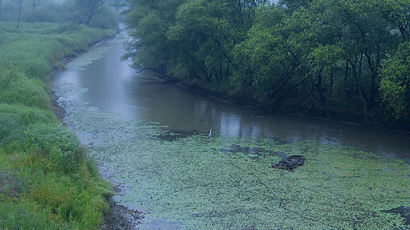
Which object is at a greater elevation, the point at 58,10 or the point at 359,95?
the point at 58,10

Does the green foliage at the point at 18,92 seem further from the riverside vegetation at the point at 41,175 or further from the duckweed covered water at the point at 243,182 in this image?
the duckweed covered water at the point at 243,182

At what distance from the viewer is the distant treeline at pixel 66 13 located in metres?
57.9

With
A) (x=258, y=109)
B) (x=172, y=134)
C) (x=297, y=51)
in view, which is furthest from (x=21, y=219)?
(x=258, y=109)

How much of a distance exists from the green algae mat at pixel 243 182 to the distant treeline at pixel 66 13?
41265mm

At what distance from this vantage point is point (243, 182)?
14.1 m

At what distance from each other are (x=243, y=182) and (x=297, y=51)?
10.7 metres

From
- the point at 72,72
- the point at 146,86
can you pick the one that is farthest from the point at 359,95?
the point at 72,72

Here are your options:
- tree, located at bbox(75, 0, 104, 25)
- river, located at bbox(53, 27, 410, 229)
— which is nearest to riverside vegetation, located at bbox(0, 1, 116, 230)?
river, located at bbox(53, 27, 410, 229)

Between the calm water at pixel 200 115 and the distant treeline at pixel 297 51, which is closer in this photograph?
the calm water at pixel 200 115

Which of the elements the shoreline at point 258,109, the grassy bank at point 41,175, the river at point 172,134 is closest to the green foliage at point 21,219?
the grassy bank at point 41,175

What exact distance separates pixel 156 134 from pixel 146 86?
1264cm

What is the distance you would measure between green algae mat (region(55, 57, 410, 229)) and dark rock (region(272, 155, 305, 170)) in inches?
8.2

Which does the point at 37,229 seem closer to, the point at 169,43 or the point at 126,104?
the point at 126,104

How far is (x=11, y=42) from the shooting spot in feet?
119
